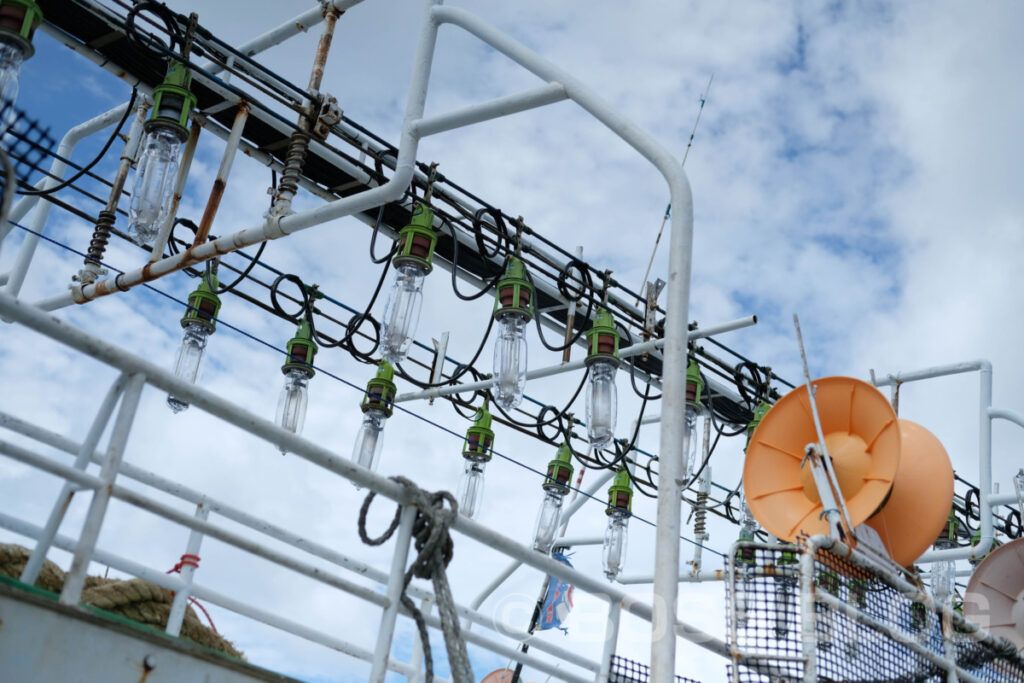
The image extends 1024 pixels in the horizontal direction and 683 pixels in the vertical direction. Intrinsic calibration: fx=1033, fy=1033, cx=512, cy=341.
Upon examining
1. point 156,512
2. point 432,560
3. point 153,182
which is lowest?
point 156,512

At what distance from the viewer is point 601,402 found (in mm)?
8258

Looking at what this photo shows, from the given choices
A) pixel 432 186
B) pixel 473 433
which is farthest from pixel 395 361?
pixel 473 433

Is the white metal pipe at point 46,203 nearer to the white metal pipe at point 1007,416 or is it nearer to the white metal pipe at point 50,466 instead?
the white metal pipe at point 50,466

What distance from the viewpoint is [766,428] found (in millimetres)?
6645

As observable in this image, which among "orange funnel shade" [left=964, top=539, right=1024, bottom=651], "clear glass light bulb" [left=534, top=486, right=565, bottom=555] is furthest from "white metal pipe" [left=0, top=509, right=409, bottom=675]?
"clear glass light bulb" [left=534, top=486, right=565, bottom=555]

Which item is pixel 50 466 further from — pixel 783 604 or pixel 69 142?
pixel 69 142

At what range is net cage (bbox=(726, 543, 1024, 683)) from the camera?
15.8 ft

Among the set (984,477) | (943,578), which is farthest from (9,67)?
(943,578)

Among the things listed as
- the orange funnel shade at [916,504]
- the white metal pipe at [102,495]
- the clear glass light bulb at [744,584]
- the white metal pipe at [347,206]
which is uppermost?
the white metal pipe at [347,206]

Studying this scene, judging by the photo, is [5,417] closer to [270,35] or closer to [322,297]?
[270,35]

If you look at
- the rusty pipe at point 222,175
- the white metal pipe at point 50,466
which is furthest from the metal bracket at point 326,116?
the white metal pipe at point 50,466

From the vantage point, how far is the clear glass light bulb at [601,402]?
820cm

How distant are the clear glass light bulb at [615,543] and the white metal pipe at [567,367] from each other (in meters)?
2.53

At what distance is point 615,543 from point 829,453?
5.38m
